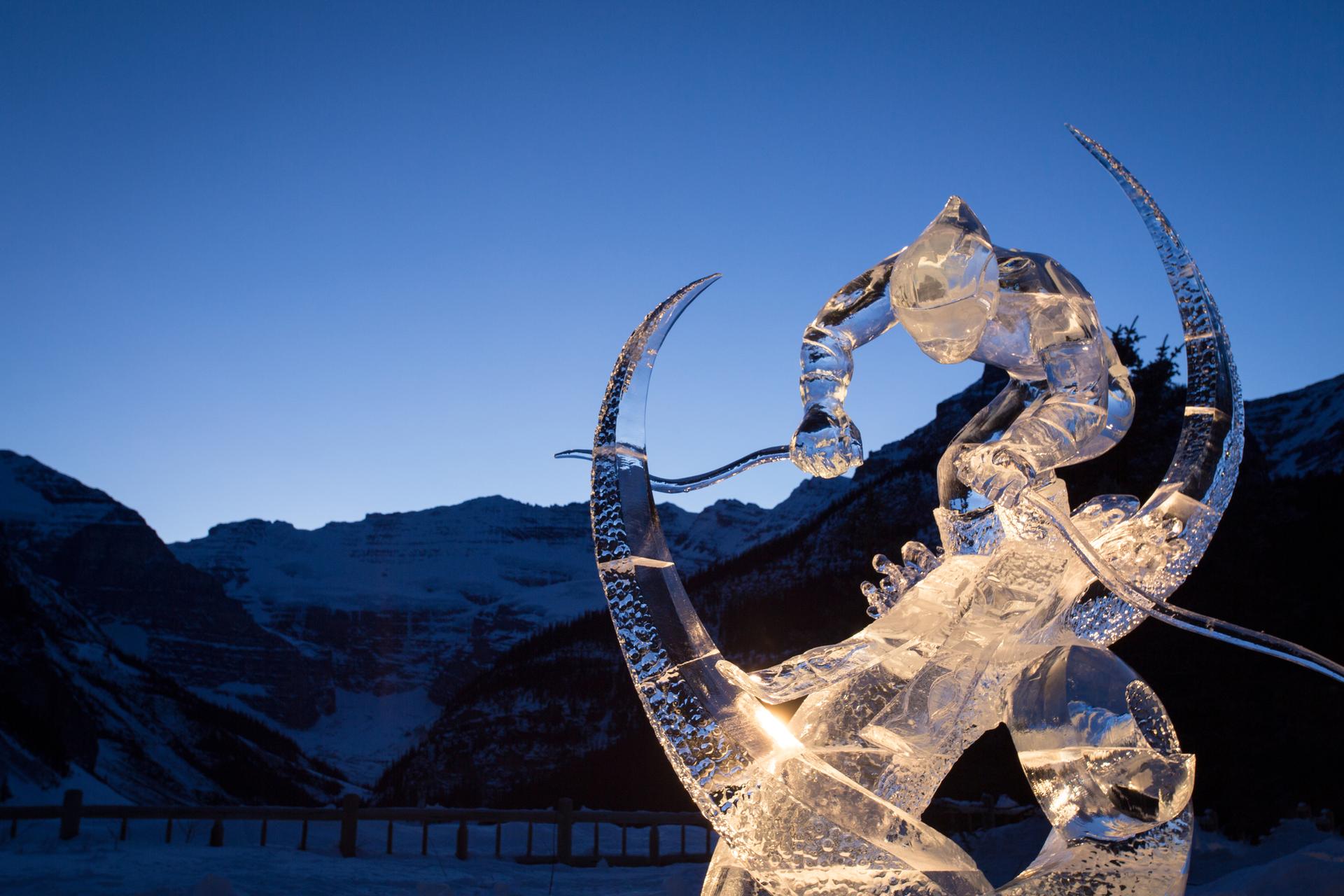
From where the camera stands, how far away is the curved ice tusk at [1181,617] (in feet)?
5.35

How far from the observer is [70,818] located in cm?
688

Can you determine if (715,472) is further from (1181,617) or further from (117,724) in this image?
(117,724)

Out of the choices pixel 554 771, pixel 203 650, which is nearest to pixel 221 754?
pixel 554 771

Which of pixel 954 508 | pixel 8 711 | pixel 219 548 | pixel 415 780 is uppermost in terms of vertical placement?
pixel 219 548

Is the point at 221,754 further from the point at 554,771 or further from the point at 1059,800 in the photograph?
the point at 1059,800

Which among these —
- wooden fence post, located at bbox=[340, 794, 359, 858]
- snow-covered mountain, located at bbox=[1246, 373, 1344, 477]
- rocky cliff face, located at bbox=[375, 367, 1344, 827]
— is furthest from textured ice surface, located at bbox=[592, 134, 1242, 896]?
snow-covered mountain, located at bbox=[1246, 373, 1344, 477]

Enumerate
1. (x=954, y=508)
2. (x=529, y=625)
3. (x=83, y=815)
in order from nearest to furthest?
(x=954, y=508) → (x=83, y=815) → (x=529, y=625)

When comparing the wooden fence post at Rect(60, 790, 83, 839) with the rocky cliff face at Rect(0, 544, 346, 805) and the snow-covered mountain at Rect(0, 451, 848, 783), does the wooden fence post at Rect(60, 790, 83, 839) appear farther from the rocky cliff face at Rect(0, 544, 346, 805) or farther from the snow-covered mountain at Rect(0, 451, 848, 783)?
the snow-covered mountain at Rect(0, 451, 848, 783)

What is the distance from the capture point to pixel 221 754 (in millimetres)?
15266

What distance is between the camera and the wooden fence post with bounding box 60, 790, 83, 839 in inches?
270

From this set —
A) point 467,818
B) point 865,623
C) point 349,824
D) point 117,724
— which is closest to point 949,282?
point 467,818

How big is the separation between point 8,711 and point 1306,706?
39.5 feet

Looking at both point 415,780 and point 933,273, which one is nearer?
point 933,273

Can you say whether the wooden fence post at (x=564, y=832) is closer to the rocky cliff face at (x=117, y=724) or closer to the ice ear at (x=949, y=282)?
the rocky cliff face at (x=117, y=724)
